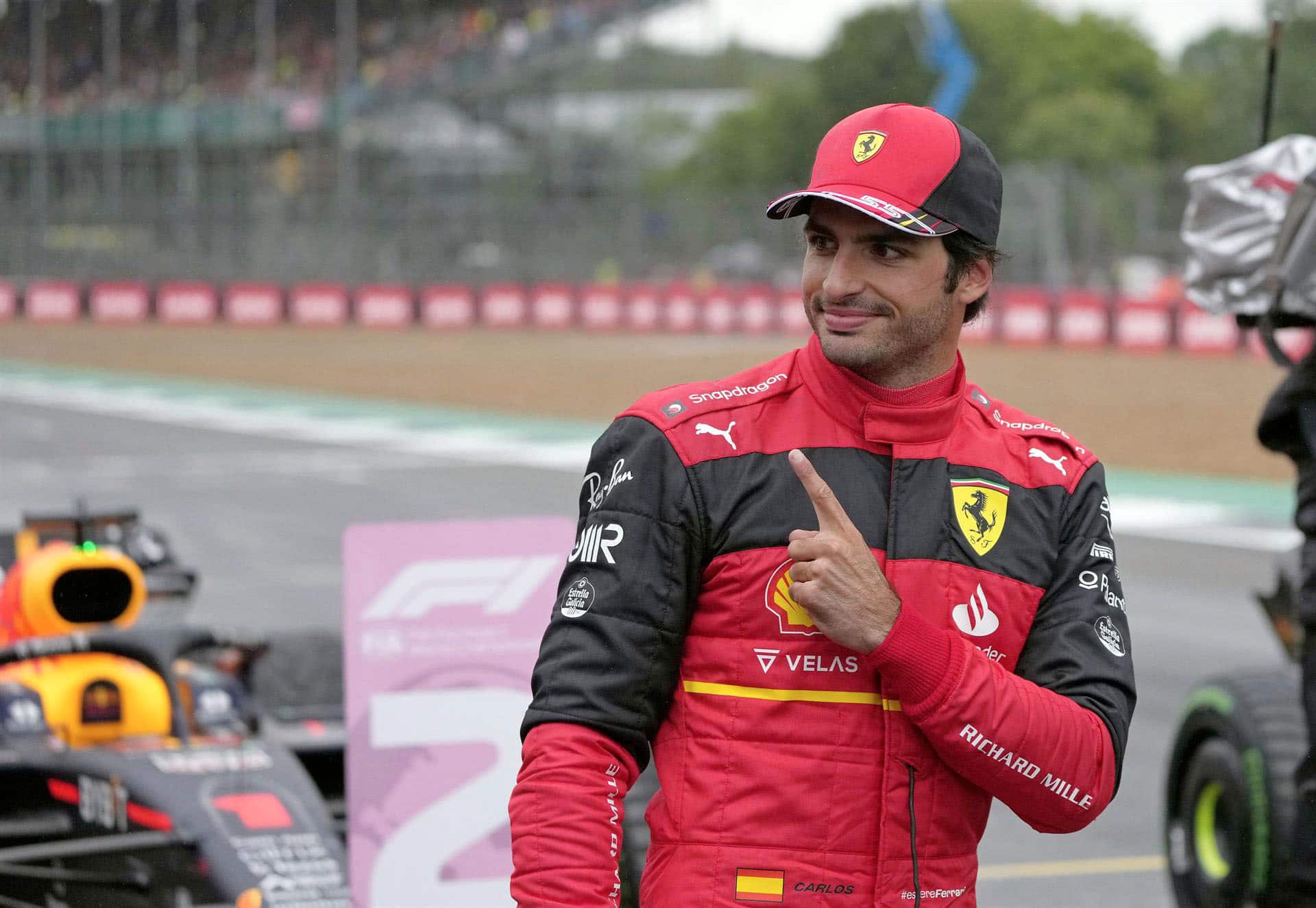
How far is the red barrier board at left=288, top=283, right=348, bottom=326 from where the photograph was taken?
37781 mm

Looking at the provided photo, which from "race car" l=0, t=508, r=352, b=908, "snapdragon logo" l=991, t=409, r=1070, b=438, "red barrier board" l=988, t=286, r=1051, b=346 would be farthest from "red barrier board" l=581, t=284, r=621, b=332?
"snapdragon logo" l=991, t=409, r=1070, b=438

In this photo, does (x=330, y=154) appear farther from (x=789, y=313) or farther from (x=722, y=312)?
(x=789, y=313)

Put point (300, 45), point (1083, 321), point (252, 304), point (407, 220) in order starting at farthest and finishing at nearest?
point (300, 45) → point (407, 220) → point (252, 304) → point (1083, 321)

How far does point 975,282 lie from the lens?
7.82 feet

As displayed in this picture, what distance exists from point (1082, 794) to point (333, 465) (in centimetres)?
1494

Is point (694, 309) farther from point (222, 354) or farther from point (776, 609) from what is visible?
point (776, 609)

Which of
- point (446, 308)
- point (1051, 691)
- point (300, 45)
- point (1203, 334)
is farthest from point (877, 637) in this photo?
point (300, 45)

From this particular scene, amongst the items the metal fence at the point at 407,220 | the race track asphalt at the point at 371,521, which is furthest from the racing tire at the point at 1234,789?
the metal fence at the point at 407,220

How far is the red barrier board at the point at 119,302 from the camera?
37875 mm

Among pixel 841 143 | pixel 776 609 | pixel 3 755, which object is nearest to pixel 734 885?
pixel 776 609

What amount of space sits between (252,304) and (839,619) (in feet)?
121

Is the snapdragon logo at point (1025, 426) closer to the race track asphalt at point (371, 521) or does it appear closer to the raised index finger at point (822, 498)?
the raised index finger at point (822, 498)

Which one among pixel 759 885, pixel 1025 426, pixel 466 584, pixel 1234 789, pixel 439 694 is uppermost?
pixel 1025 426

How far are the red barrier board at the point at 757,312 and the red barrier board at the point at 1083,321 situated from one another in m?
6.01
